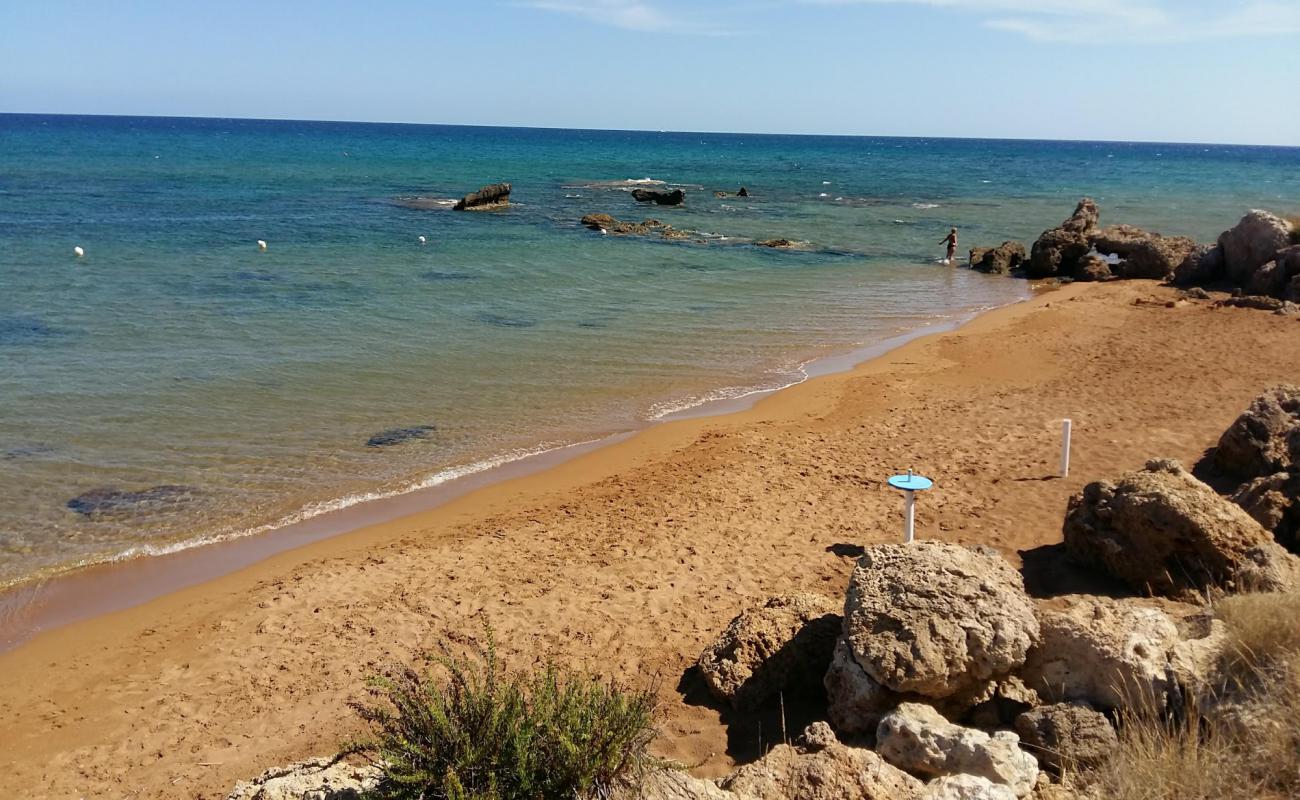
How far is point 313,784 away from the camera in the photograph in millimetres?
4777

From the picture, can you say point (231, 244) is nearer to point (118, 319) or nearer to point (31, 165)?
point (118, 319)

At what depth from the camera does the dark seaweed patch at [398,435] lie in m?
13.6

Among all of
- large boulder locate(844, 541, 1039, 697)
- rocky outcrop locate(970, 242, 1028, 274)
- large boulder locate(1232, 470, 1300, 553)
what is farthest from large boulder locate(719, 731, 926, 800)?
rocky outcrop locate(970, 242, 1028, 274)

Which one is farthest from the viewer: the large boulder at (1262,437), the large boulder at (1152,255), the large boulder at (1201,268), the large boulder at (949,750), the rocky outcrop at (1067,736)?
the large boulder at (1152,255)

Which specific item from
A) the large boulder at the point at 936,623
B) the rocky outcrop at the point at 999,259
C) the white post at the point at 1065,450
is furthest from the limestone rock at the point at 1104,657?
the rocky outcrop at the point at 999,259

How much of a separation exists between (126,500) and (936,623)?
9757mm

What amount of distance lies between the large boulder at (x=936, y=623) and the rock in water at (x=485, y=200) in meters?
40.8

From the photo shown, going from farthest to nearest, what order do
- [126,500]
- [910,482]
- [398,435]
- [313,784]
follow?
[398,435] < [126,500] < [910,482] < [313,784]

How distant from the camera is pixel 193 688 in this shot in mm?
7691

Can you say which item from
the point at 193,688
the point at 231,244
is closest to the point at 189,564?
the point at 193,688

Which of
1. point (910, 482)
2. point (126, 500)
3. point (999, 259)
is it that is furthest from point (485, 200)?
point (910, 482)

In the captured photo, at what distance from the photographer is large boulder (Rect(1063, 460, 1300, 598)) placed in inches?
297

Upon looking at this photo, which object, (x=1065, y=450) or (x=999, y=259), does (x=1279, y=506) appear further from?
(x=999, y=259)

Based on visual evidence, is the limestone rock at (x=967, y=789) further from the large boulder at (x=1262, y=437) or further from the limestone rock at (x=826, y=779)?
the large boulder at (x=1262, y=437)
